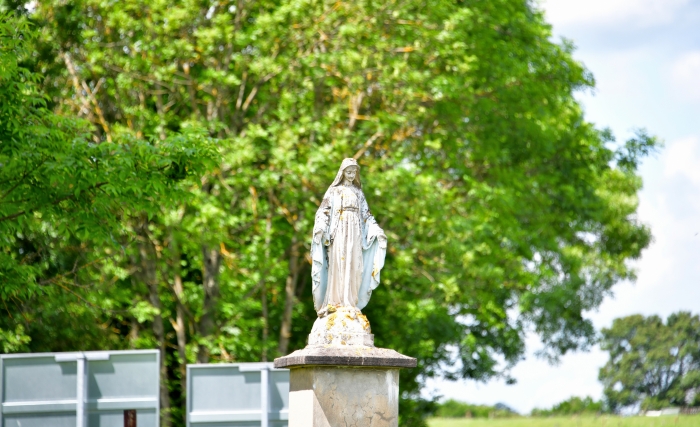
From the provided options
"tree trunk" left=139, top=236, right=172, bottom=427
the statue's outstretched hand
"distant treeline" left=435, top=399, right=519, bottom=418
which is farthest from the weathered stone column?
"distant treeline" left=435, top=399, right=519, bottom=418

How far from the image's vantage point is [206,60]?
68.8 ft

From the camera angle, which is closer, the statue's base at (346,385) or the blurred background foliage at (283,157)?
the statue's base at (346,385)

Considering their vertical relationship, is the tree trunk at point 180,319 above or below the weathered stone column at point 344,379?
above

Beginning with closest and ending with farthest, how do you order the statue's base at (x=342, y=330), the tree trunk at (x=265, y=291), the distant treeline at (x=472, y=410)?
the statue's base at (x=342, y=330), the tree trunk at (x=265, y=291), the distant treeline at (x=472, y=410)

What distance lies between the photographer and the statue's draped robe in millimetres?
10758

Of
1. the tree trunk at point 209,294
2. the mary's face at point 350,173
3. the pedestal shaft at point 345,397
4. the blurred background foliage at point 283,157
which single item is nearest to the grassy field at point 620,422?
the blurred background foliage at point 283,157

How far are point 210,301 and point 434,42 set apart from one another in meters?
6.69

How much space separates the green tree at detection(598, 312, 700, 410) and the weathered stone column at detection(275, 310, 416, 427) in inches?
1947

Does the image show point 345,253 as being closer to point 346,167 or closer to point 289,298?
point 346,167

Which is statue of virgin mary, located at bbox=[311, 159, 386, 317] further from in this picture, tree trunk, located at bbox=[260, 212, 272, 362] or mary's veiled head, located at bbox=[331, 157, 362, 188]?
tree trunk, located at bbox=[260, 212, 272, 362]

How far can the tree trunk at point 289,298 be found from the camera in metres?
20.9

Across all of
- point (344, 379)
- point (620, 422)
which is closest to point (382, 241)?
point (344, 379)

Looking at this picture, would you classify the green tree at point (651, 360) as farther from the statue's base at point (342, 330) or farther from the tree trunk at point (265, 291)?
the statue's base at point (342, 330)

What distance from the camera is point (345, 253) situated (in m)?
10.8
